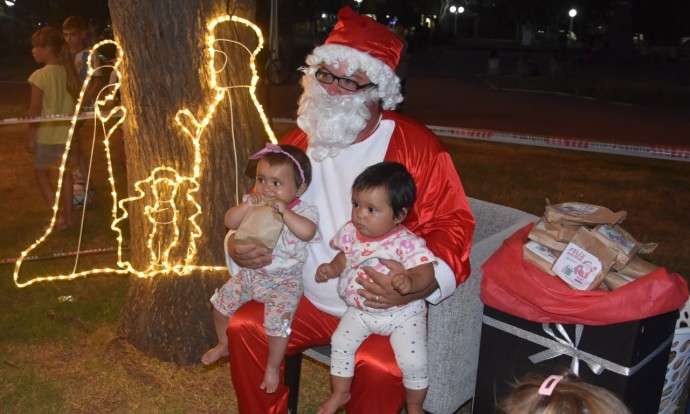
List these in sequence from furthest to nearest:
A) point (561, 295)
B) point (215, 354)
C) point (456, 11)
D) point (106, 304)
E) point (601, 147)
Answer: point (456, 11)
point (601, 147)
point (106, 304)
point (215, 354)
point (561, 295)

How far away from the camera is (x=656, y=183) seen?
8.16 metres

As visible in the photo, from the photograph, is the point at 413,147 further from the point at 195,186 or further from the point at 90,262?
the point at 90,262

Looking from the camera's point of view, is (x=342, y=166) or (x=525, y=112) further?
(x=525, y=112)

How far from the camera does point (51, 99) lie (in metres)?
5.82

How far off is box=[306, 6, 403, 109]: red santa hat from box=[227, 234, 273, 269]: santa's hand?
885mm

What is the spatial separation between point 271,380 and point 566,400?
4.54 feet

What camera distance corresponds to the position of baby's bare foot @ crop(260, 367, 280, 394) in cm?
286

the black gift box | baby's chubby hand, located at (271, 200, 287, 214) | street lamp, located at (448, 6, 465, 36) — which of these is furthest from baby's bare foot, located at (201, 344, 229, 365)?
street lamp, located at (448, 6, 465, 36)

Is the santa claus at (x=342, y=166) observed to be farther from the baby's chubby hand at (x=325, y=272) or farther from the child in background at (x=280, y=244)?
the baby's chubby hand at (x=325, y=272)

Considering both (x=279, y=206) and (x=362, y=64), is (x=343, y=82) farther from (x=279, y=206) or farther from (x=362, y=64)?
(x=279, y=206)

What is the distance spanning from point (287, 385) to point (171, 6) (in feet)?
6.57

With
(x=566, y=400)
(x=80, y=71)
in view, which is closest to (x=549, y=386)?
(x=566, y=400)

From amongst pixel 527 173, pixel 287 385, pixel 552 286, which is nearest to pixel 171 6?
pixel 287 385

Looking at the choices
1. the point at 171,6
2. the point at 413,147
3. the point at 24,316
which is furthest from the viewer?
the point at 24,316
